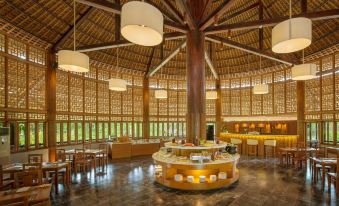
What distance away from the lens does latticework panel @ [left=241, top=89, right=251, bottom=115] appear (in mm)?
16031

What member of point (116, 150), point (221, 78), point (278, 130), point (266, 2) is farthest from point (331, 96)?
point (116, 150)

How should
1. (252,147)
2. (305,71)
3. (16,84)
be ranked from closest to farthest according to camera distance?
(305,71) < (16,84) < (252,147)

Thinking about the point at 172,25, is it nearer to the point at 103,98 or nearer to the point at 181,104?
the point at 103,98

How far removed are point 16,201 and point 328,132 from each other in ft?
45.1

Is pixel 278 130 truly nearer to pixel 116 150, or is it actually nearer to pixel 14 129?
pixel 116 150

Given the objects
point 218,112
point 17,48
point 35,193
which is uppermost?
point 17,48

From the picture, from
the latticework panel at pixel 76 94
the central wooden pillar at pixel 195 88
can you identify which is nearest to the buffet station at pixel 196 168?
the central wooden pillar at pixel 195 88

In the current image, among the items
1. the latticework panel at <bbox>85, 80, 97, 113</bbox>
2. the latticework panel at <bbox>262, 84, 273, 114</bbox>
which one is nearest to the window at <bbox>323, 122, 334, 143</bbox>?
the latticework panel at <bbox>262, 84, 273, 114</bbox>

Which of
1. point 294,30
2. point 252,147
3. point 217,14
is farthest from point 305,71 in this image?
point 252,147

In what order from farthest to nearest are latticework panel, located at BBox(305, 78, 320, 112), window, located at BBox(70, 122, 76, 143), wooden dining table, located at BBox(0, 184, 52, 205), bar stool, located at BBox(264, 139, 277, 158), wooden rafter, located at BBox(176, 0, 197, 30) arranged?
1. latticework panel, located at BBox(305, 78, 320, 112)
2. window, located at BBox(70, 122, 76, 143)
3. bar stool, located at BBox(264, 139, 277, 158)
4. wooden rafter, located at BBox(176, 0, 197, 30)
5. wooden dining table, located at BBox(0, 184, 52, 205)

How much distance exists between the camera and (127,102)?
49.6ft

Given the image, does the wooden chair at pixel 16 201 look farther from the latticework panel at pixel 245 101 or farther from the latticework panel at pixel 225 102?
the latticework panel at pixel 245 101

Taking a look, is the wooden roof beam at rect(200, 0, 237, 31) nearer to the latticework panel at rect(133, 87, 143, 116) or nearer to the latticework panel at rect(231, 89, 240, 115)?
the latticework panel at rect(133, 87, 143, 116)

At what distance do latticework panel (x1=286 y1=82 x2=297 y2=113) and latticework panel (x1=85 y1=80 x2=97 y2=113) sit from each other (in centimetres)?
1281
